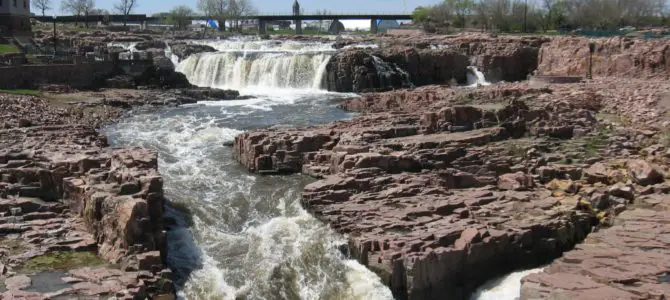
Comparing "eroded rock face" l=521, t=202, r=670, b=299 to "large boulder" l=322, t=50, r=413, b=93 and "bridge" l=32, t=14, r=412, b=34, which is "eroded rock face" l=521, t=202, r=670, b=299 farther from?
"bridge" l=32, t=14, r=412, b=34

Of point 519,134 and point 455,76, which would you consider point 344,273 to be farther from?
point 455,76

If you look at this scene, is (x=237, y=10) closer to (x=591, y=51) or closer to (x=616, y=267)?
(x=591, y=51)

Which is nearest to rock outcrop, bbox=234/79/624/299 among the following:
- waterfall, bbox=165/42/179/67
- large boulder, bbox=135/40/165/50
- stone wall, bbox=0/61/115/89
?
stone wall, bbox=0/61/115/89

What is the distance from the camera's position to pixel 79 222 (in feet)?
55.2

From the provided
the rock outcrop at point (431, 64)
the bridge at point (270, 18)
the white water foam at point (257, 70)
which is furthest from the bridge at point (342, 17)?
the rock outcrop at point (431, 64)

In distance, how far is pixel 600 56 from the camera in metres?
40.2

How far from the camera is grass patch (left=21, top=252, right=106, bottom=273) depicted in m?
14.4

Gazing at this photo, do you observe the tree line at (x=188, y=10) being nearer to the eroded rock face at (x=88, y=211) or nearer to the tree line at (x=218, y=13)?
the tree line at (x=218, y=13)

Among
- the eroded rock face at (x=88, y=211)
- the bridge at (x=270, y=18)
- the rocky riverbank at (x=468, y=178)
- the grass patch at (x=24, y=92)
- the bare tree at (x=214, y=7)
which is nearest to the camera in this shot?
the eroded rock face at (x=88, y=211)

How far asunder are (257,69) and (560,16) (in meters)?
40.1

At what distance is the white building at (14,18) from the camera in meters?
54.5

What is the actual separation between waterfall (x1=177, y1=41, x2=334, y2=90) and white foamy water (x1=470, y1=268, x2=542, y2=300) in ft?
94.9

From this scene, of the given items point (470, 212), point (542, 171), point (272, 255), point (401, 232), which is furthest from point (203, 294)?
point (542, 171)

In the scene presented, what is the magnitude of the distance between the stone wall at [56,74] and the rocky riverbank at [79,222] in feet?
57.7
